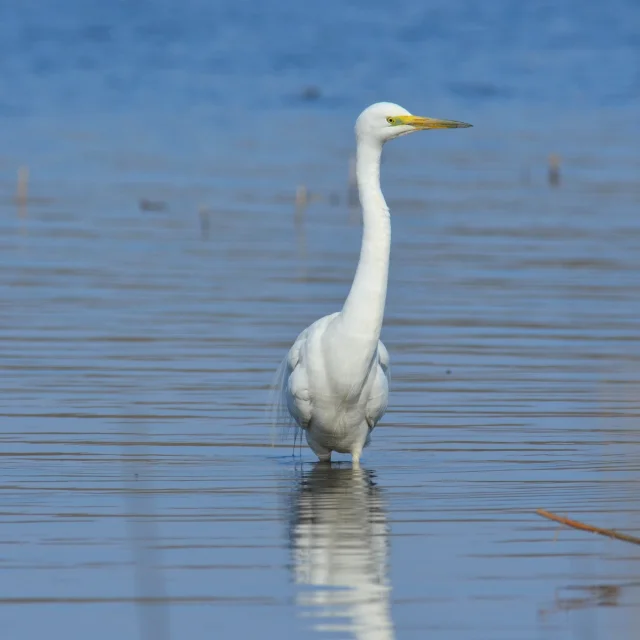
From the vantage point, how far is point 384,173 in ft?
67.3

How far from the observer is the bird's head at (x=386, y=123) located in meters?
8.80

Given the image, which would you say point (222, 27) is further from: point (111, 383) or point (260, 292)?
point (111, 383)

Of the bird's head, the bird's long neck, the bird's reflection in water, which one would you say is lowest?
the bird's reflection in water

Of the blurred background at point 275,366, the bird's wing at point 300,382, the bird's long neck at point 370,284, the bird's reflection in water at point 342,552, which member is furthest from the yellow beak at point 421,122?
the bird's reflection in water at point 342,552

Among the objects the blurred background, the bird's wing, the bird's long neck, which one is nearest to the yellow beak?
the bird's long neck

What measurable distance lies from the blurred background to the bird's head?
1.64 m

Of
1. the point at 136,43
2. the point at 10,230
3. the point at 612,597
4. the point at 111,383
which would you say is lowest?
the point at 612,597

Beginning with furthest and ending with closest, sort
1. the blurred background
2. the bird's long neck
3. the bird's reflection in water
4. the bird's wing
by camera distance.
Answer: the bird's wing
the bird's long neck
the blurred background
the bird's reflection in water

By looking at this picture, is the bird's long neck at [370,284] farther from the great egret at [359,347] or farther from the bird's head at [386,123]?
the bird's head at [386,123]

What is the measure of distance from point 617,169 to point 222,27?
89.2 feet

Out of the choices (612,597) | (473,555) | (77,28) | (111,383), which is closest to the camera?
(612,597)

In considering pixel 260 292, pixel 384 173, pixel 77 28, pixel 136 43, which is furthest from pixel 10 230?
pixel 77 28

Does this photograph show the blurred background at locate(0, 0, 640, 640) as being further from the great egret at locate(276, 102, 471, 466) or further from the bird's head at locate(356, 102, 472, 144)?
the bird's head at locate(356, 102, 472, 144)

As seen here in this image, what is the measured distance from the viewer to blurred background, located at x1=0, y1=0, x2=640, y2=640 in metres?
6.32
